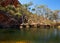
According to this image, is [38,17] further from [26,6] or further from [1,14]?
[1,14]

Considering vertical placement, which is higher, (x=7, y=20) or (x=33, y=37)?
(x=7, y=20)

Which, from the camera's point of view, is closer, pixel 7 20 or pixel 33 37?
pixel 33 37

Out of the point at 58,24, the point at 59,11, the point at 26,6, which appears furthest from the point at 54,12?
the point at 26,6

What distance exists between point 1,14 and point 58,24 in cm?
3274

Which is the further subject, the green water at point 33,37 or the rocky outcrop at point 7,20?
the rocky outcrop at point 7,20

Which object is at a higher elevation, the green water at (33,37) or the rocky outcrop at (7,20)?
the rocky outcrop at (7,20)

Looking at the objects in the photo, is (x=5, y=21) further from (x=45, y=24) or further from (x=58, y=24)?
(x=58, y=24)

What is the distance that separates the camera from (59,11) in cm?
10012

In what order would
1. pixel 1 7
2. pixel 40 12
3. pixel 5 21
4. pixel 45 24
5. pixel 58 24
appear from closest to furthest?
pixel 1 7
pixel 5 21
pixel 45 24
pixel 58 24
pixel 40 12

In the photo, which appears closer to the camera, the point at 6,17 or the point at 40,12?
the point at 6,17

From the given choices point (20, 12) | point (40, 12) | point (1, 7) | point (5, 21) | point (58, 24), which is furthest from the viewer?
point (40, 12)

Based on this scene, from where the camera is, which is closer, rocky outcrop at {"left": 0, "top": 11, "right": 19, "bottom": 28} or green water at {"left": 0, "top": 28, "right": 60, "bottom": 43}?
green water at {"left": 0, "top": 28, "right": 60, "bottom": 43}

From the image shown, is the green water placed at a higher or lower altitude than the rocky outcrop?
lower

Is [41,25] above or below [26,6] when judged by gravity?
below
